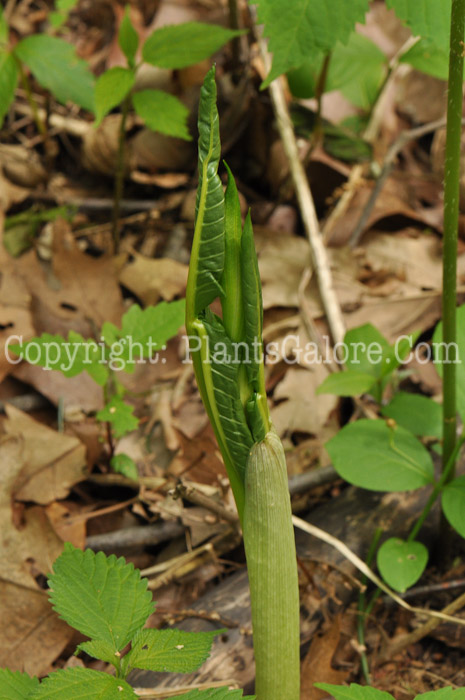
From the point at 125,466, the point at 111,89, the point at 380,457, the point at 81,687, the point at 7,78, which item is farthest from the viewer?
the point at 7,78

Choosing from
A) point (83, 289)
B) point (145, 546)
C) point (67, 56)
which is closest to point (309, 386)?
point (145, 546)

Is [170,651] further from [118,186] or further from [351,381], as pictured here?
[118,186]

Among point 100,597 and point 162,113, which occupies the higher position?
point 162,113

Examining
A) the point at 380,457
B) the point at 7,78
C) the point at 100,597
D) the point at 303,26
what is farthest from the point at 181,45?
the point at 100,597

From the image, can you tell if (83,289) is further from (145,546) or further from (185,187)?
(145,546)

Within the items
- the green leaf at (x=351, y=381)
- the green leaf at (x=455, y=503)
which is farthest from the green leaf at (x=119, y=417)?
the green leaf at (x=455, y=503)

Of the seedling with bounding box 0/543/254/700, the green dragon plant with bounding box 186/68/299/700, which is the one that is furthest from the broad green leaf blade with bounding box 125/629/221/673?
the green dragon plant with bounding box 186/68/299/700

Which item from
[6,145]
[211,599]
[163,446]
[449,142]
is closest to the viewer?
[449,142]
